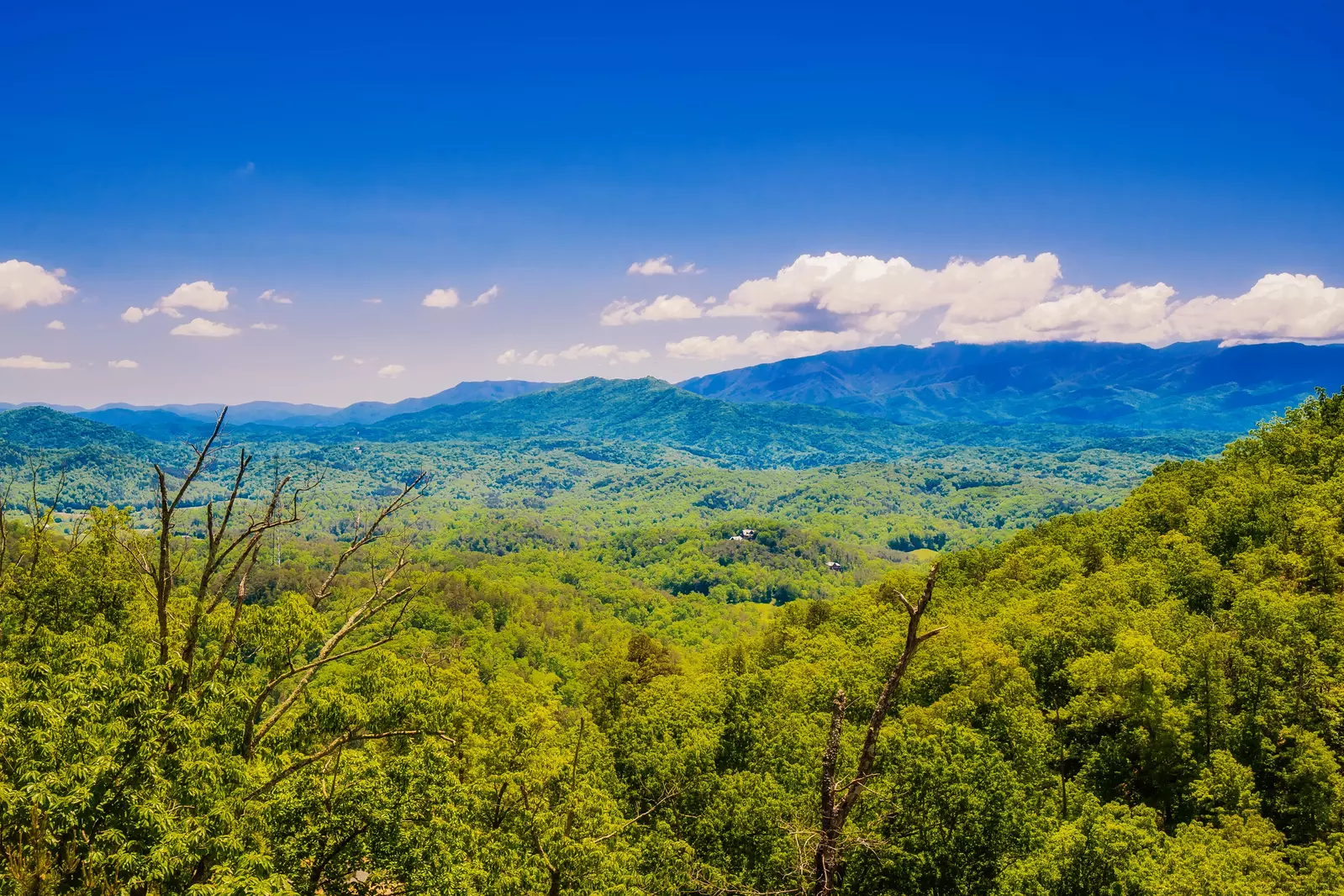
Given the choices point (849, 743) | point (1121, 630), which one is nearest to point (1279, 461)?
point (1121, 630)

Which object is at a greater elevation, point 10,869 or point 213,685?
point 213,685

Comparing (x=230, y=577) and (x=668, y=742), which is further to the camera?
(x=668, y=742)

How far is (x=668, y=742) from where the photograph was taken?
3108 cm

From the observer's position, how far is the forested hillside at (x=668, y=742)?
12.1m

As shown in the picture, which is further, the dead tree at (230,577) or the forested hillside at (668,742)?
the dead tree at (230,577)

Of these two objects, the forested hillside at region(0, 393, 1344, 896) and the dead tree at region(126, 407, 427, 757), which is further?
the dead tree at region(126, 407, 427, 757)

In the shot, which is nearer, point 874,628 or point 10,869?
point 10,869

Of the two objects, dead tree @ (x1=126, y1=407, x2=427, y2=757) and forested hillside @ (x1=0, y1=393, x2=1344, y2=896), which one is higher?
dead tree @ (x1=126, y1=407, x2=427, y2=757)

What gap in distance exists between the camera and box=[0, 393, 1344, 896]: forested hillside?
1212 centimetres

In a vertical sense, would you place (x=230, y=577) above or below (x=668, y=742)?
above

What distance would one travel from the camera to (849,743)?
1046 inches

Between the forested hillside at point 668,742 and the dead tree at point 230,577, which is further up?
the dead tree at point 230,577

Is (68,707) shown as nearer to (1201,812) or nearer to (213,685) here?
(213,685)

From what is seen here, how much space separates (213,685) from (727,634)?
482 ft
